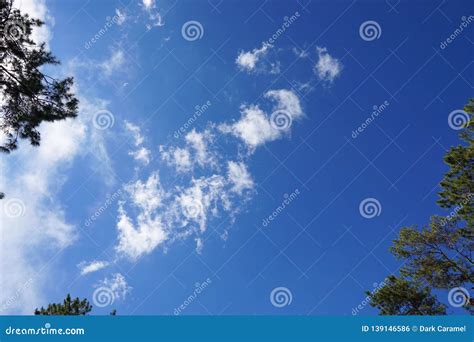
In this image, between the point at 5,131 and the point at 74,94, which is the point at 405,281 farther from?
the point at 5,131

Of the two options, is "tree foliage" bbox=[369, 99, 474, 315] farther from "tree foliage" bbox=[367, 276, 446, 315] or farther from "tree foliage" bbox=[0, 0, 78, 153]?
"tree foliage" bbox=[0, 0, 78, 153]

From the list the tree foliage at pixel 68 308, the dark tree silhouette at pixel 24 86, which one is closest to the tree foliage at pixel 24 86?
the dark tree silhouette at pixel 24 86

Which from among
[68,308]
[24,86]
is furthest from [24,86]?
[68,308]

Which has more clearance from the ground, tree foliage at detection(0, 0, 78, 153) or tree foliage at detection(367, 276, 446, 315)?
tree foliage at detection(0, 0, 78, 153)

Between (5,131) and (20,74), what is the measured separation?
2.03m

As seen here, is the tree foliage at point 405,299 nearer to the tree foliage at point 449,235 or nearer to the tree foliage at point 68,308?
the tree foliage at point 449,235

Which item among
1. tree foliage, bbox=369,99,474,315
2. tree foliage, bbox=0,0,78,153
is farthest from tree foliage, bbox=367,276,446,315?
tree foliage, bbox=0,0,78,153

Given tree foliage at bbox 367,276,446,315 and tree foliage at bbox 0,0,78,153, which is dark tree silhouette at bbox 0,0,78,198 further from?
tree foliage at bbox 367,276,446,315

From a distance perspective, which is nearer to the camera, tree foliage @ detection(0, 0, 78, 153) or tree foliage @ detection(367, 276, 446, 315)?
tree foliage @ detection(0, 0, 78, 153)

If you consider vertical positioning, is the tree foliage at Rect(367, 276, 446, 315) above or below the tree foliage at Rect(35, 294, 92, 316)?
below

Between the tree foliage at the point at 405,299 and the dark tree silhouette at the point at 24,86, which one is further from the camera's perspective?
the tree foliage at the point at 405,299

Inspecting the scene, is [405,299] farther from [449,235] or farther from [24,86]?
[24,86]

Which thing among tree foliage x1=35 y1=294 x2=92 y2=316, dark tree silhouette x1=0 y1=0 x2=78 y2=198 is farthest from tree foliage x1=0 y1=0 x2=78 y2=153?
tree foliage x1=35 y1=294 x2=92 y2=316

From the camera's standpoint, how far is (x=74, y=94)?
1146 centimetres
